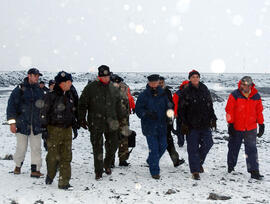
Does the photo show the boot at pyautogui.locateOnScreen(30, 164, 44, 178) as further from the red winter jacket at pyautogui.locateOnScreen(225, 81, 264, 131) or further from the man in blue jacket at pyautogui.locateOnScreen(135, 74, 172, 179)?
the red winter jacket at pyautogui.locateOnScreen(225, 81, 264, 131)

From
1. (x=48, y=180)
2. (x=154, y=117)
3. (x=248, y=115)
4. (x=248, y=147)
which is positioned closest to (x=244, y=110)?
(x=248, y=115)

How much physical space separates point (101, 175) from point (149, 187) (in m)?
1.03

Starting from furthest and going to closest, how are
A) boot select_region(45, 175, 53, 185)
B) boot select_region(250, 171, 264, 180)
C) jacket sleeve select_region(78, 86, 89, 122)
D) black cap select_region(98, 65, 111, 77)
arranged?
boot select_region(250, 171, 264, 180) → black cap select_region(98, 65, 111, 77) → jacket sleeve select_region(78, 86, 89, 122) → boot select_region(45, 175, 53, 185)

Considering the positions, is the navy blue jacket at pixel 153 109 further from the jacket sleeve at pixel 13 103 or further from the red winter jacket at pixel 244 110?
the jacket sleeve at pixel 13 103

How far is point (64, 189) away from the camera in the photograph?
17.0 feet

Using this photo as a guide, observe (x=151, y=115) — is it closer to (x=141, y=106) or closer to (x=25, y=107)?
(x=141, y=106)

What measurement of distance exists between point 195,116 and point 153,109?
34.7 inches

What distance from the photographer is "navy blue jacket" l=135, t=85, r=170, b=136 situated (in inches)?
242

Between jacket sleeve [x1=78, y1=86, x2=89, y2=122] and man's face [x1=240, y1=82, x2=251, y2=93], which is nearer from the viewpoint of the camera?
jacket sleeve [x1=78, y1=86, x2=89, y2=122]

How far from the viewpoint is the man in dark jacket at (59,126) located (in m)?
5.18

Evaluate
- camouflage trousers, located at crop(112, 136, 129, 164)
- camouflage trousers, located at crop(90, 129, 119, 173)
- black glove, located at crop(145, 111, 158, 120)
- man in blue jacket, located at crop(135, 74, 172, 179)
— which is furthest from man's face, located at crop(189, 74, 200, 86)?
camouflage trousers, located at crop(112, 136, 129, 164)

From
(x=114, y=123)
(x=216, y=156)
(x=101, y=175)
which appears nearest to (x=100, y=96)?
(x=114, y=123)

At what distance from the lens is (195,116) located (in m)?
6.18

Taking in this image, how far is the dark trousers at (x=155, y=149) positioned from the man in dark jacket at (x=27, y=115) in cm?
221
